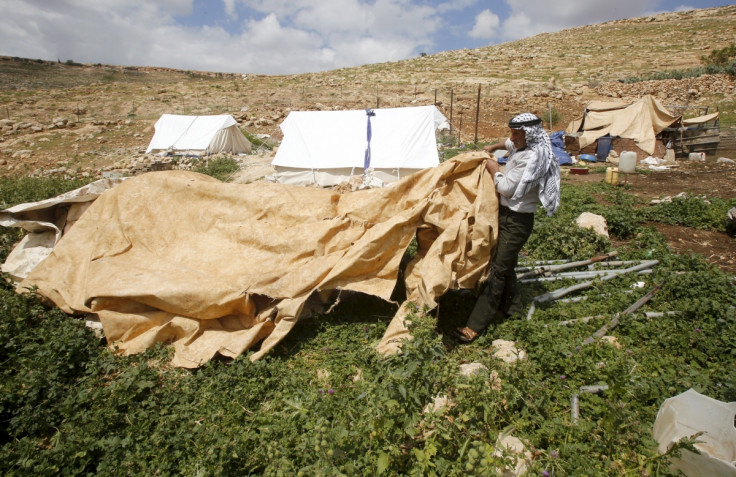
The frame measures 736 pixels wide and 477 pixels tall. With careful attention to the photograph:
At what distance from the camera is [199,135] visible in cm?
1516

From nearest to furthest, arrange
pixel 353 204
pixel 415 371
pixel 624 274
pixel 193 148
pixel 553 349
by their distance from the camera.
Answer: pixel 415 371 → pixel 553 349 → pixel 353 204 → pixel 624 274 → pixel 193 148

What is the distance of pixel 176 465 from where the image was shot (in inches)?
87.4

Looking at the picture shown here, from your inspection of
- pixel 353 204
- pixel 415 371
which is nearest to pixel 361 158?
pixel 353 204

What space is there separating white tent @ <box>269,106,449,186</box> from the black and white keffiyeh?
7.70m

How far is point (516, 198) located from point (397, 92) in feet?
77.4

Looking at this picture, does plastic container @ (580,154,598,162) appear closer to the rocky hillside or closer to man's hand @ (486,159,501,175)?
the rocky hillside

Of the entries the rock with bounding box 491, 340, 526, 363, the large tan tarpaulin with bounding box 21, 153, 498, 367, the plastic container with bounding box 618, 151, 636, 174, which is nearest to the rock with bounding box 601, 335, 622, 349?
the rock with bounding box 491, 340, 526, 363

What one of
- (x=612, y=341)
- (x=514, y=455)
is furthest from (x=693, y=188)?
(x=514, y=455)

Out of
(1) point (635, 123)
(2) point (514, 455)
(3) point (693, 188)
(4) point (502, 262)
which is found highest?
(1) point (635, 123)

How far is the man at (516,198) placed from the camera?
2.99 metres

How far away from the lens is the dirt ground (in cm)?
505

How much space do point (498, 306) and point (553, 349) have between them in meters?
0.58

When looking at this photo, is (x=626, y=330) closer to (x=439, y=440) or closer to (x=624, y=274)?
(x=624, y=274)

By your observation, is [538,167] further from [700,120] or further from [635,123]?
[700,120]
